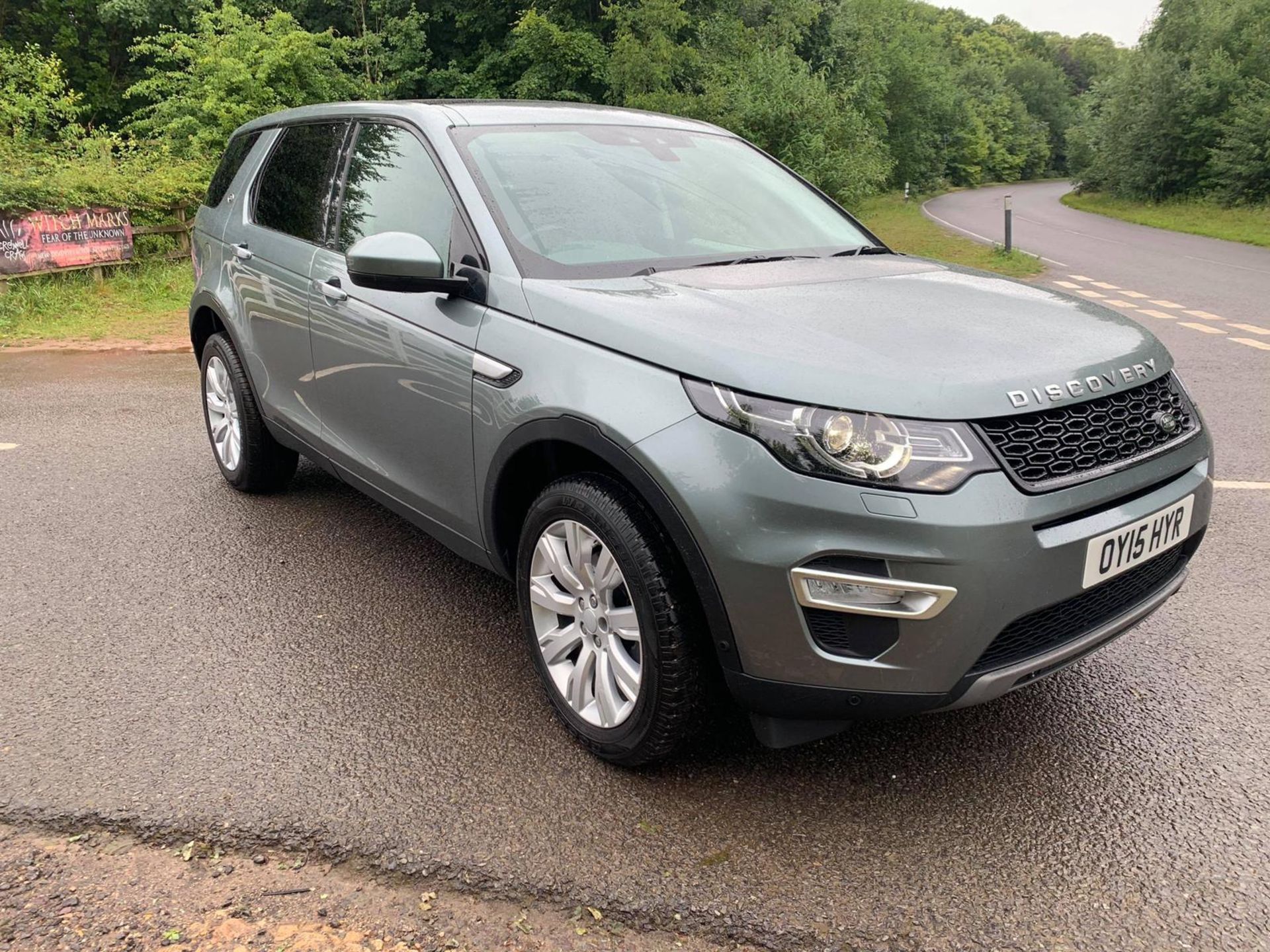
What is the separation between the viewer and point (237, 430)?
15.5 feet

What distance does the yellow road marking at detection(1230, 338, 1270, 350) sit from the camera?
9.02 meters

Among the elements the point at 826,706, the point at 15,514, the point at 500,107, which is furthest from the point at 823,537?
the point at 15,514

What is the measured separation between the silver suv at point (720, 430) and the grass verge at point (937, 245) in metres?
6.45

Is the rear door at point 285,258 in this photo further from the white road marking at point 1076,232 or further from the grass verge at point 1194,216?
the grass verge at point 1194,216

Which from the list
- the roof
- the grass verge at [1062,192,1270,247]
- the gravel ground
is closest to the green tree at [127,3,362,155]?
the roof

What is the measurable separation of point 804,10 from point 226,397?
31.1m

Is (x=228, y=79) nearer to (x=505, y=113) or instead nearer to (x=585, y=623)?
(x=505, y=113)

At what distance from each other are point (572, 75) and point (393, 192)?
25.1 meters

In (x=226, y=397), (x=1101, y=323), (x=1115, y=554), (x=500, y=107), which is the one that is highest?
(x=500, y=107)

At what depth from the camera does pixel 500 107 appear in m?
3.63

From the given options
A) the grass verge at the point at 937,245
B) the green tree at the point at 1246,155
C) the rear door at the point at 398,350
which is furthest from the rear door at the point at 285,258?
the green tree at the point at 1246,155

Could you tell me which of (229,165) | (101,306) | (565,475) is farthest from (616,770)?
(101,306)

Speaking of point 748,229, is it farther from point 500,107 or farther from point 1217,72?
point 1217,72

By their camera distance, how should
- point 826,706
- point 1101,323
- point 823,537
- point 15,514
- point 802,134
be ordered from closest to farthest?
point 823,537 → point 826,706 → point 1101,323 → point 15,514 → point 802,134
